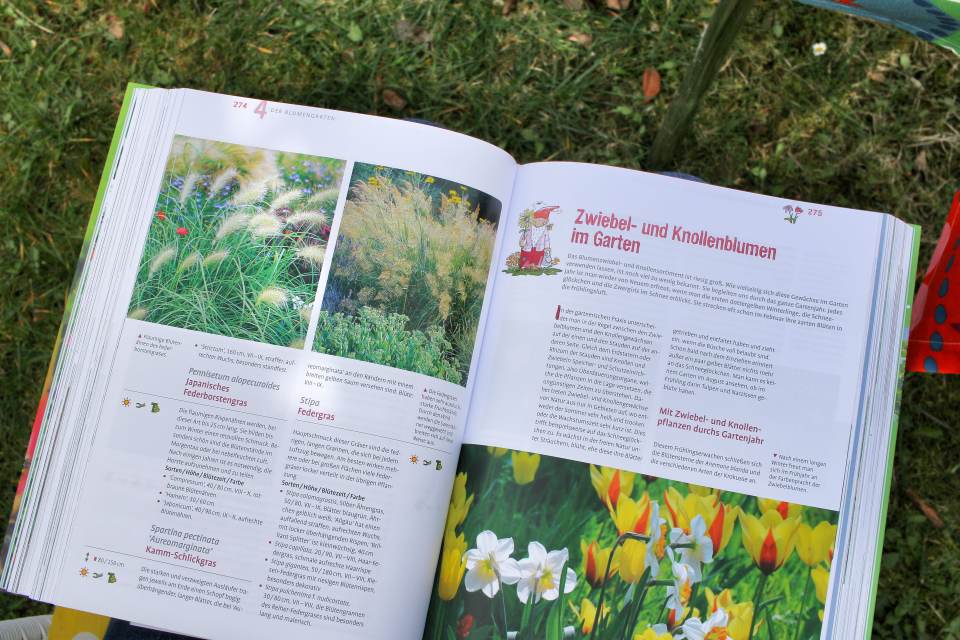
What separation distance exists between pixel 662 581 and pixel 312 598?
0.49 m

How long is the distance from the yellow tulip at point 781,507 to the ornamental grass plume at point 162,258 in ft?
3.02

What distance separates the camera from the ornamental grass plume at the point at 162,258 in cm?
107

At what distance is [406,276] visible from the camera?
3.43ft

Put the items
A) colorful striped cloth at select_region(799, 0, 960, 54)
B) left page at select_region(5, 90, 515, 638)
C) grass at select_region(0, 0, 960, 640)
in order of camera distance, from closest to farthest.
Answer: colorful striped cloth at select_region(799, 0, 960, 54), left page at select_region(5, 90, 515, 638), grass at select_region(0, 0, 960, 640)

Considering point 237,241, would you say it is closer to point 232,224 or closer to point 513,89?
point 232,224

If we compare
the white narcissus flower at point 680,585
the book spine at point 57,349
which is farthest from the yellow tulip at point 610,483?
the book spine at point 57,349

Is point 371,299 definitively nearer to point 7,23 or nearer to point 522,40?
point 522,40

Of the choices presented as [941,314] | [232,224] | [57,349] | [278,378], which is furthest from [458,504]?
[941,314]

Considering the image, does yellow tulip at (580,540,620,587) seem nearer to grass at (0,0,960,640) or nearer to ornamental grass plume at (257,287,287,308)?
ornamental grass plume at (257,287,287,308)

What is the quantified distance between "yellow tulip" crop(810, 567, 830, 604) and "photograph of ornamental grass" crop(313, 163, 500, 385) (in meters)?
0.57

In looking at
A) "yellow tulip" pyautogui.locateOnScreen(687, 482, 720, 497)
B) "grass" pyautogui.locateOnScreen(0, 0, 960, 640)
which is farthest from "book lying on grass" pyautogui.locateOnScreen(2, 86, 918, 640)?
"grass" pyautogui.locateOnScreen(0, 0, 960, 640)

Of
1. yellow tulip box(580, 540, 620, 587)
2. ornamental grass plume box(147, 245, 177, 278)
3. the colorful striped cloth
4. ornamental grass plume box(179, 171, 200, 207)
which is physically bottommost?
yellow tulip box(580, 540, 620, 587)

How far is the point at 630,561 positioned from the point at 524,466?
20 centimetres

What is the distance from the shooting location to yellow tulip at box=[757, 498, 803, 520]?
3.38 feet
